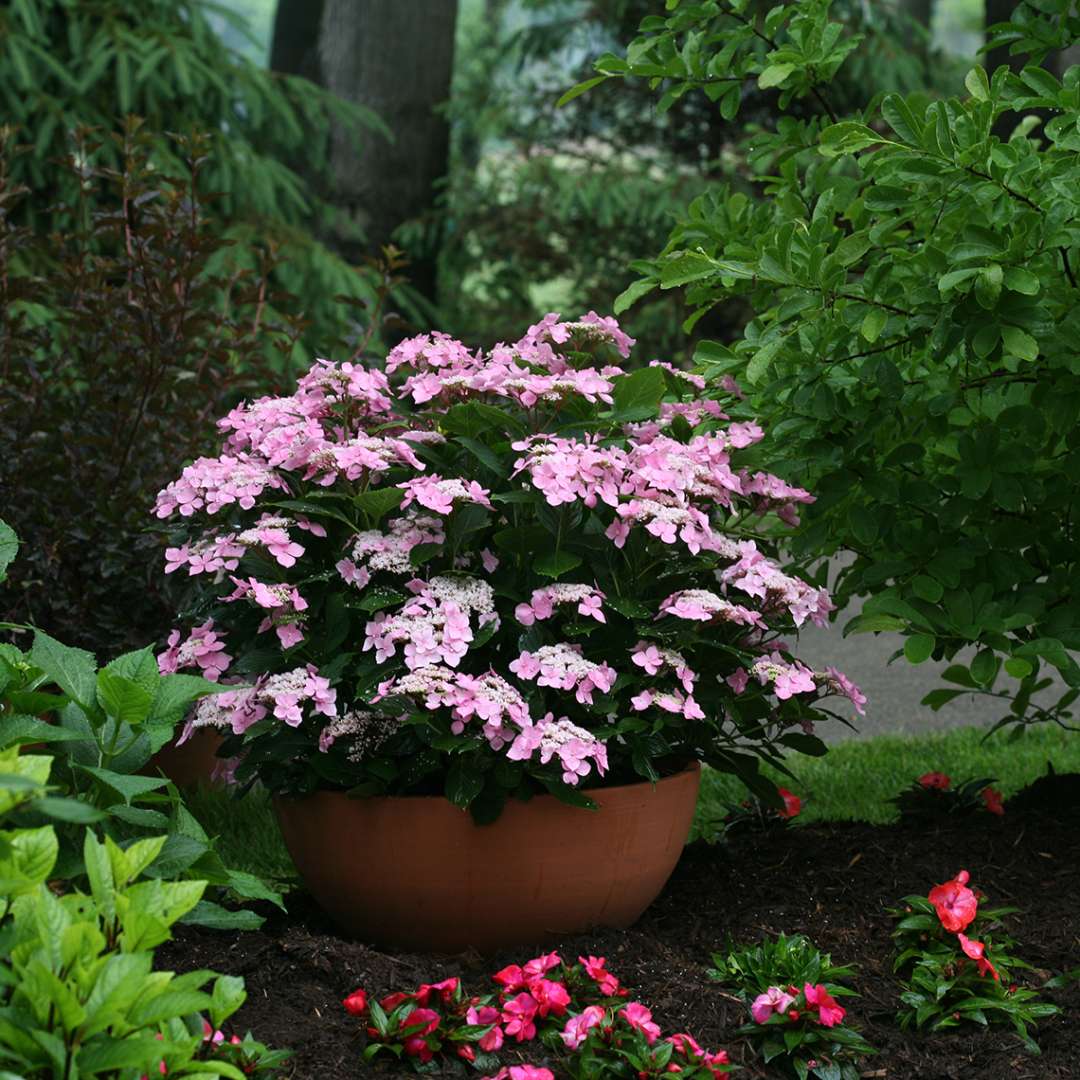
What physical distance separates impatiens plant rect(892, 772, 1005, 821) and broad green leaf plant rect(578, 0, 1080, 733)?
0.25 m

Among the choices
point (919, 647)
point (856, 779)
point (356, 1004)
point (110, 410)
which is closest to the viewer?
point (356, 1004)

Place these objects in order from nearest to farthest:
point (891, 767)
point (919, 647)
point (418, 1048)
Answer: point (418, 1048) < point (919, 647) < point (891, 767)

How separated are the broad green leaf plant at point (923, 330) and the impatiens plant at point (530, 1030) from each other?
895 mm

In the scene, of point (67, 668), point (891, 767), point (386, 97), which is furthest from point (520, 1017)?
point (386, 97)

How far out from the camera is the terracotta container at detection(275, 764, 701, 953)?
2555 mm

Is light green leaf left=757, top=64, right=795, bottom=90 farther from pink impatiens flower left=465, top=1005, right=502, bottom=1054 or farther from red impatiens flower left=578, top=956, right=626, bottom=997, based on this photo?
pink impatiens flower left=465, top=1005, right=502, bottom=1054

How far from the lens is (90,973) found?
1623 millimetres

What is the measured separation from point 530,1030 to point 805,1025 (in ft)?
1.48

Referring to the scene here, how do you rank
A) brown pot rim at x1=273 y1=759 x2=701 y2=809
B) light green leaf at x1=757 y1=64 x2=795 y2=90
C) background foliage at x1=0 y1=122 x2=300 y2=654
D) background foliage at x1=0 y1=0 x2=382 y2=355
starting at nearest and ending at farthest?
brown pot rim at x1=273 y1=759 x2=701 y2=809
light green leaf at x1=757 y1=64 x2=795 y2=90
background foliage at x1=0 y1=122 x2=300 y2=654
background foliage at x1=0 y1=0 x2=382 y2=355

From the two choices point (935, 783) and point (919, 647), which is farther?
point (935, 783)

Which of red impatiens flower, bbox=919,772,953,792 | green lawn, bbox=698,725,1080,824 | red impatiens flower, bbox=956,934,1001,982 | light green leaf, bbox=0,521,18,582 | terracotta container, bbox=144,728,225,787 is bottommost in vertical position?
terracotta container, bbox=144,728,225,787

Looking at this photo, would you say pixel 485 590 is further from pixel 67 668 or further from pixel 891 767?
pixel 891 767

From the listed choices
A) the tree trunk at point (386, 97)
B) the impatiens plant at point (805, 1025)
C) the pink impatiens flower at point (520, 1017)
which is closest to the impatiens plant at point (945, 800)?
the impatiens plant at point (805, 1025)

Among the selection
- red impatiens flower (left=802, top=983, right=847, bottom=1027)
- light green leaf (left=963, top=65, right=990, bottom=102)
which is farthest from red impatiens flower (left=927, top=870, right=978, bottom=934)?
light green leaf (left=963, top=65, right=990, bottom=102)
